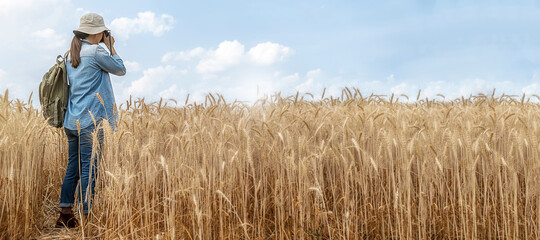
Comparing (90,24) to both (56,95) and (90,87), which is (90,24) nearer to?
(90,87)

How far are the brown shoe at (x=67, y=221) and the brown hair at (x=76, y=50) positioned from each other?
4.44 feet

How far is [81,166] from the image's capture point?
12.9ft

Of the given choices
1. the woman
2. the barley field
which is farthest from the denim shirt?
the barley field

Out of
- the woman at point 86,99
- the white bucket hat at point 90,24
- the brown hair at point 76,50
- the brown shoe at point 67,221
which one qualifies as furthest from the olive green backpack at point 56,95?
the brown shoe at point 67,221

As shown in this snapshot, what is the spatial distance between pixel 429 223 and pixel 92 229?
2712mm

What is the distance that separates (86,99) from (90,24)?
694 millimetres

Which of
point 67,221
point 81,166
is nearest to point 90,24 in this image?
point 81,166

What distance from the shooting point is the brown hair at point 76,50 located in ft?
12.3

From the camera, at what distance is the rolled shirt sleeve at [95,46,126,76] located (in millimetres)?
3721

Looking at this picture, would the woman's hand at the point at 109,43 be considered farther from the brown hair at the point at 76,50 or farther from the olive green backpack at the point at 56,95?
the olive green backpack at the point at 56,95

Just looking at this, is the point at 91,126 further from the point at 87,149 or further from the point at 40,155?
the point at 40,155

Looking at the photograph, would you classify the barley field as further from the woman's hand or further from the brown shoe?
the woman's hand

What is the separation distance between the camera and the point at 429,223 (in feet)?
9.91

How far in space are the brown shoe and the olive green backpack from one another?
0.82 m
